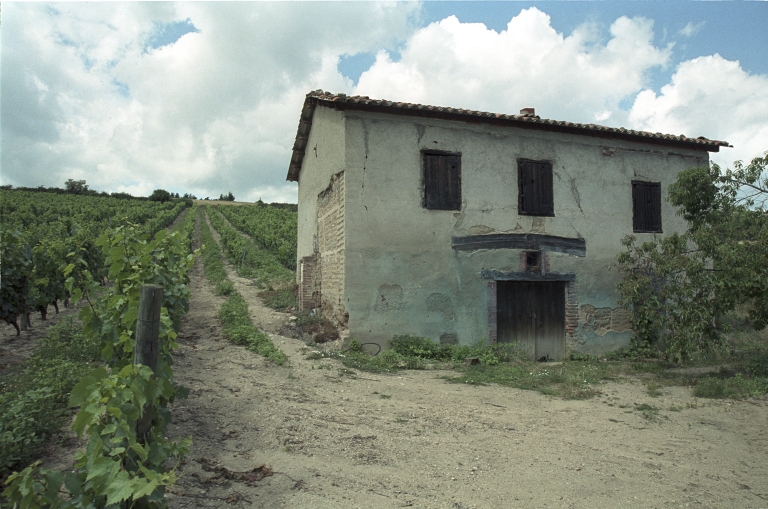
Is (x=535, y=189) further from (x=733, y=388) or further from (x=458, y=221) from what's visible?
(x=733, y=388)

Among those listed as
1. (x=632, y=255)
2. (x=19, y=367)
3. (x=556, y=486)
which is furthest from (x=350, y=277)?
(x=632, y=255)

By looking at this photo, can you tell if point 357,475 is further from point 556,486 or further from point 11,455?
point 11,455

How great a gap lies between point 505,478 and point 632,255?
8.31 metres

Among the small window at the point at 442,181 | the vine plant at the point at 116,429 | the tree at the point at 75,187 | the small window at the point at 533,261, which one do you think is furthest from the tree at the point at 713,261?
the tree at the point at 75,187

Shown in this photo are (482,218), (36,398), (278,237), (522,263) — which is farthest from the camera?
(278,237)

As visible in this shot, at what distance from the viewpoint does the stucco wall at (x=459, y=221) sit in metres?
9.26

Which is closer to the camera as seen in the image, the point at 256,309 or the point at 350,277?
the point at 350,277

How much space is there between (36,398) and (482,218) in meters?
7.86

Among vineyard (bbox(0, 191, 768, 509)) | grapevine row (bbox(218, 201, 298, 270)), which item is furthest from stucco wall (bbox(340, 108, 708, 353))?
grapevine row (bbox(218, 201, 298, 270))

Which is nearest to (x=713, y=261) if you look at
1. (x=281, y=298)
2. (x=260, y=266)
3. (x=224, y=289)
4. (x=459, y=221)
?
(x=459, y=221)

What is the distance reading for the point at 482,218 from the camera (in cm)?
998

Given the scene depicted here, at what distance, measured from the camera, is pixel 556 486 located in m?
4.01

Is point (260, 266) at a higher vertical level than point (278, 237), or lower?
A: lower

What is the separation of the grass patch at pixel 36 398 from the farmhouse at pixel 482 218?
4.44 meters
